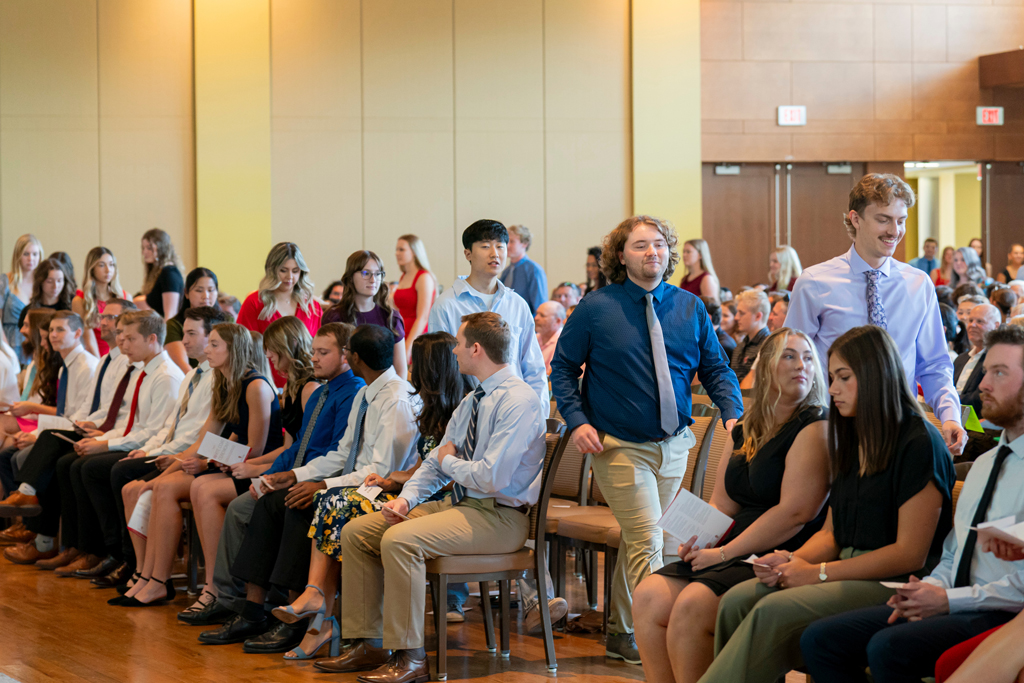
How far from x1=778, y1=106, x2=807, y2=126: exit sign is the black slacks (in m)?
9.69

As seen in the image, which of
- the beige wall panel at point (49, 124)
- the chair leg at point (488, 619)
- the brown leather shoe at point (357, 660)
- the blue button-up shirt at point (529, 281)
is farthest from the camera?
the beige wall panel at point (49, 124)

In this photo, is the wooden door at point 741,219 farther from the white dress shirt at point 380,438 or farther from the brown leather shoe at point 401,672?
the brown leather shoe at point 401,672

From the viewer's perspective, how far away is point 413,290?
6598 mm

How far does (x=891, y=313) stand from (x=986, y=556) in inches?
39.6

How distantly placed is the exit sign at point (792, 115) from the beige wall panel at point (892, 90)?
91 cm

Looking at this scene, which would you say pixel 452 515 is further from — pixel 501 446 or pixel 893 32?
pixel 893 32

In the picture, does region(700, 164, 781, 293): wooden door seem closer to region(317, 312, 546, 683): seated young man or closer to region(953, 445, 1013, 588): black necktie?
region(317, 312, 546, 683): seated young man

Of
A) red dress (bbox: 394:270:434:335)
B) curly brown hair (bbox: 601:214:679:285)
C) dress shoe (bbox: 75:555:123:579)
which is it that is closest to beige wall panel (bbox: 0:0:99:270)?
red dress (bbox: 394:270:434:335)

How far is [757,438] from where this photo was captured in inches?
120

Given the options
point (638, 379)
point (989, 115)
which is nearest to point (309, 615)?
point (638, 379)

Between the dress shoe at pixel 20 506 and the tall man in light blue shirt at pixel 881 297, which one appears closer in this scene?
the tall man in light blue shirt at pixel 881 297

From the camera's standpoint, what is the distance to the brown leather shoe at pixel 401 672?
3.70 meters

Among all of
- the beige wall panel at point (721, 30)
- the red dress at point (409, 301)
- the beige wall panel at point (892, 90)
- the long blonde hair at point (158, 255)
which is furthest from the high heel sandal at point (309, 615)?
the beige wall panel at point (892, 90)

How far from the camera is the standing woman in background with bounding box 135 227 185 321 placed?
685 cm
